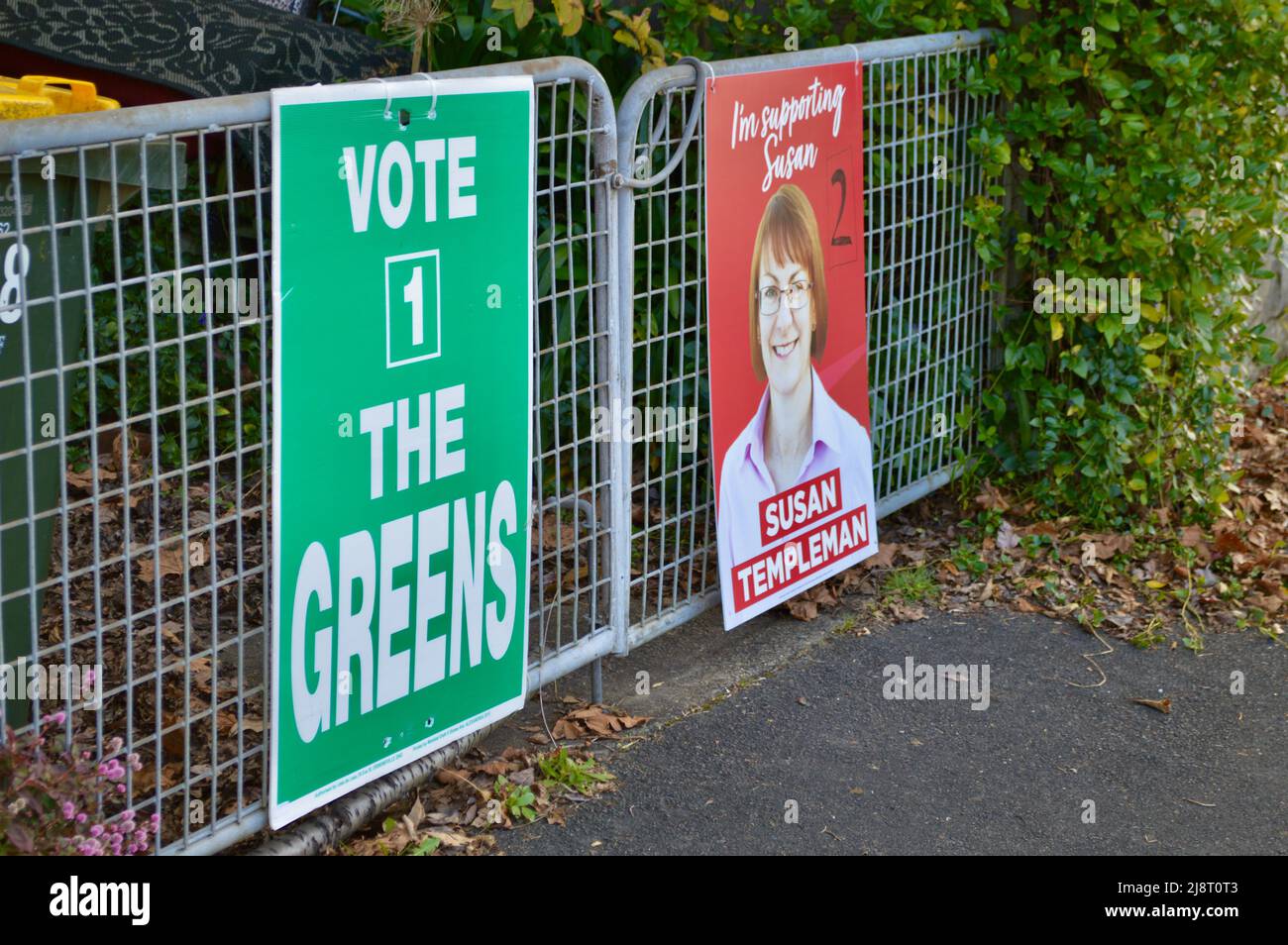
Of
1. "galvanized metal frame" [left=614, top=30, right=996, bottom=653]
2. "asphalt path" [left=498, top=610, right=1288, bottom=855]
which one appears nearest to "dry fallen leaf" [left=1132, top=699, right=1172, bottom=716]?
"asphalt path" [left=498, top=610, right=1288, bottom=855]

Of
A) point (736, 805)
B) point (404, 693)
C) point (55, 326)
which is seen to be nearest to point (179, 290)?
point (55, 326)

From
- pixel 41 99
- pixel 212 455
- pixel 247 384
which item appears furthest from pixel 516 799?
pixel 41 99

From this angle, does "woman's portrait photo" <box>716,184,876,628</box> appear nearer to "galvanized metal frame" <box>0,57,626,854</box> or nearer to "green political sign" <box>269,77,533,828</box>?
"galvanized metal frame" <box>0,57,626,854</box>

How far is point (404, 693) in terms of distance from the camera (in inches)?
130

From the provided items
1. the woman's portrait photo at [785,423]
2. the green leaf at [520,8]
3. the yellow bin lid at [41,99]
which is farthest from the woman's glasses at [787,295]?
the yellow bin lid at [41,99]

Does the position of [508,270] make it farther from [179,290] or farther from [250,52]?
[250,52]

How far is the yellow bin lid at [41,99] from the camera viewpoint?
2.87 m

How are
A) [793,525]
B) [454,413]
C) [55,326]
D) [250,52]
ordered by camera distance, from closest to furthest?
[55,326] → [454,413] → [793,525] → [250,52]

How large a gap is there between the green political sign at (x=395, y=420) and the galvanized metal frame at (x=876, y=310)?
25.3 inches

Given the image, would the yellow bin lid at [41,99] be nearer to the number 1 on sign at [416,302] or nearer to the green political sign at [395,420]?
the green political sign at [395,420]

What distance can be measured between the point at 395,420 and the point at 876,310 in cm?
232

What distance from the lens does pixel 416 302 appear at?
314 centimetres

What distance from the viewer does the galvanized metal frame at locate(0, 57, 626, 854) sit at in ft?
8.65

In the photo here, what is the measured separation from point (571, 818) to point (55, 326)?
172 cm
